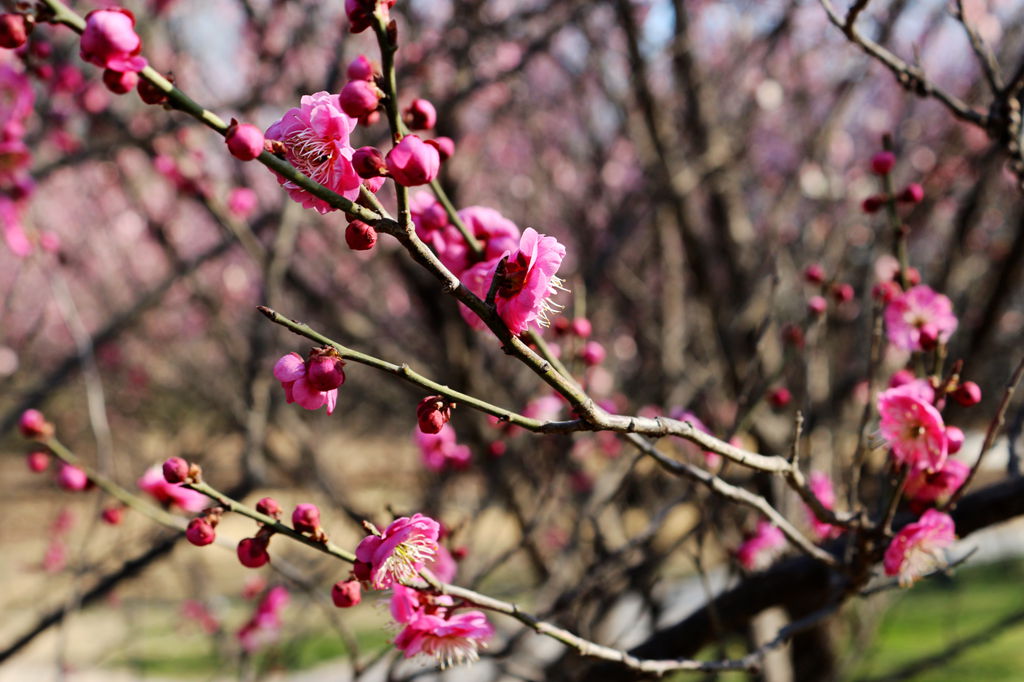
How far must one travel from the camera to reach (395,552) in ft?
3.82

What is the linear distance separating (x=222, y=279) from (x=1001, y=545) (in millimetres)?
7985

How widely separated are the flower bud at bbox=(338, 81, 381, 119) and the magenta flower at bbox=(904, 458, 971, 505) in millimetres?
1168

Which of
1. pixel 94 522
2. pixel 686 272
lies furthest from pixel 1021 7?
pixel 94 522

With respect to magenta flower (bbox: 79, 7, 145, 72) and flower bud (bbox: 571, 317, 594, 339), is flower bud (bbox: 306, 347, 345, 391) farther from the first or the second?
flower bud (bbox: 571, 317, 594, 339)

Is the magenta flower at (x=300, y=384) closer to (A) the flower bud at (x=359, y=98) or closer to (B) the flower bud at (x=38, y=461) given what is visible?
(A) the flower bud at (x=359, y=98)

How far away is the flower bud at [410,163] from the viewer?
0.90 meters

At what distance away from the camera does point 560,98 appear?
643 centimetres

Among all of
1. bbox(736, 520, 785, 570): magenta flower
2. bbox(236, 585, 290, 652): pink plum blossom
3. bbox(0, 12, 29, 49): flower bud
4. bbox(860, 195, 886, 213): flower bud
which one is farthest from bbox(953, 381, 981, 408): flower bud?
bbox(236, 585, 290, 652): pink plum blossom

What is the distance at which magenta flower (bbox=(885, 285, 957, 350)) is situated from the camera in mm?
1728

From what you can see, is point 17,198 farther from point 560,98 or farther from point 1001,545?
point 1001,545

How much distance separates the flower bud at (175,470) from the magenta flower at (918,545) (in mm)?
1141

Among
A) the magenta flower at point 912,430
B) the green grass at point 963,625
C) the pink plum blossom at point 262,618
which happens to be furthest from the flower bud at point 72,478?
the green grass at point 963,625

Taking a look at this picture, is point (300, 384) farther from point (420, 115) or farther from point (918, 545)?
point (918, 545)

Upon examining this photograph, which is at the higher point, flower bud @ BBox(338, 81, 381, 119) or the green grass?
the green grass
